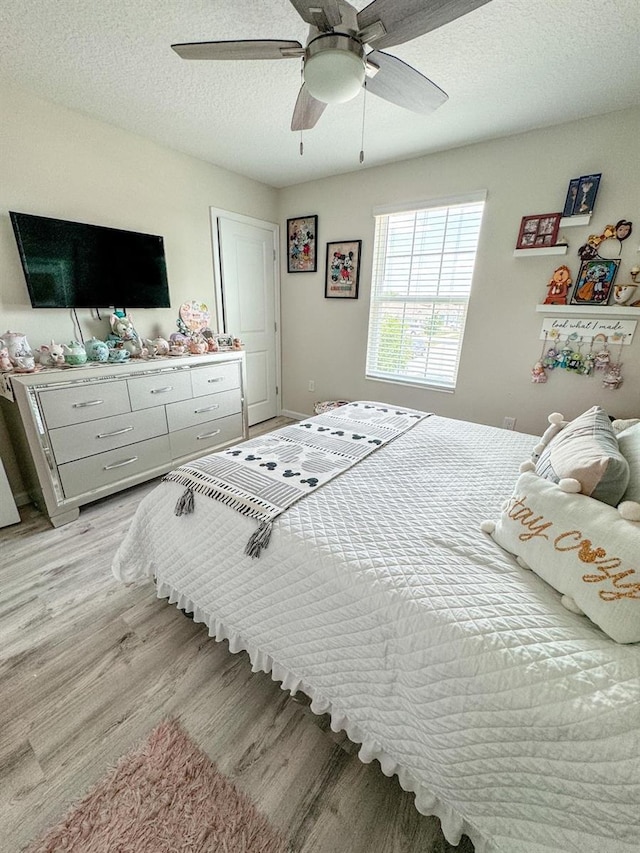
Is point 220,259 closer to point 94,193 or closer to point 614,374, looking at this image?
point 94,193

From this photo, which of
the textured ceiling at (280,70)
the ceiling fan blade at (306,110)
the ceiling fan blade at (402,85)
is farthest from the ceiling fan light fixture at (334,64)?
the textured ceiling at (280,70)

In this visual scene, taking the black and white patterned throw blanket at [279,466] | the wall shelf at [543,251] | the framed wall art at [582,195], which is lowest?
the black and white patterned throw blanket at [279,466]

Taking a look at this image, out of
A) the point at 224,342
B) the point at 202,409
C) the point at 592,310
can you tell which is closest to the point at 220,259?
the point at 224,342

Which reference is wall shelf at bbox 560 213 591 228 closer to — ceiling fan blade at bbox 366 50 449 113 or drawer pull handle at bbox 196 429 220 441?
ceiling fan blade at bbox 366 50 449 113

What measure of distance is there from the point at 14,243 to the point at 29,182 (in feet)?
1.22

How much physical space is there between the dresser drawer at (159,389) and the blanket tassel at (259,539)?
5.48 ft

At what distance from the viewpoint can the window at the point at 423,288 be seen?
2.66m

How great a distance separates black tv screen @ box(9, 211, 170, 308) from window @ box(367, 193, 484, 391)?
6.11ft

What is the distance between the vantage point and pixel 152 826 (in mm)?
892

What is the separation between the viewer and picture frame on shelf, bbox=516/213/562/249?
228cm

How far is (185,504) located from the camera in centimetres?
128

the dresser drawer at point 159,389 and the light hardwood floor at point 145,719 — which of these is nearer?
the light hardwood floor at point 145,719

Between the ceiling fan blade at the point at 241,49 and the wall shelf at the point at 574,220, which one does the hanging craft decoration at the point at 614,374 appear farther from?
the ceiling fan blade at the point at 241,49

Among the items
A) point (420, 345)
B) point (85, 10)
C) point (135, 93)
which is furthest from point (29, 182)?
point (420, 345)
